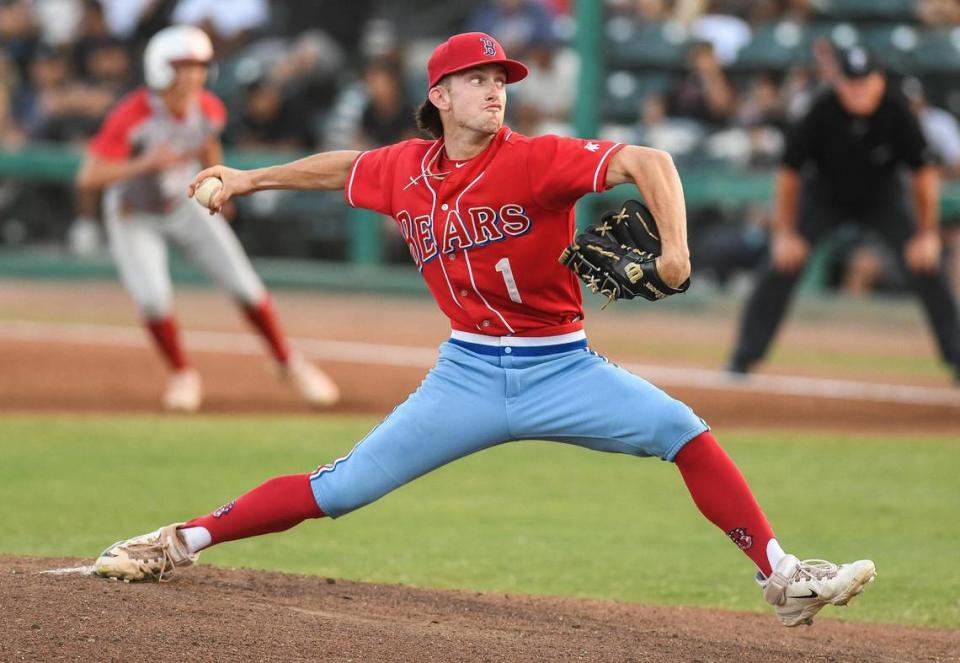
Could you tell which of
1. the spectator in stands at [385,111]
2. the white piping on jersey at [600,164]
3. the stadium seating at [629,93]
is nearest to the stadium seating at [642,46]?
the stadium seating at [629,93]

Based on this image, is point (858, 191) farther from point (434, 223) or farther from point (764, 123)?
point (434, 223)

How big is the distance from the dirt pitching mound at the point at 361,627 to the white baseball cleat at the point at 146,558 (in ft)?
0.22

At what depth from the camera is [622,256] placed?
4574 mm

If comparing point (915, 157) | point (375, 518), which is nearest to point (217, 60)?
point (915, 157)

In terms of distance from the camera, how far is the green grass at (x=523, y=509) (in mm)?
6176

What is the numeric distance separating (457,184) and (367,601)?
4.73 feet

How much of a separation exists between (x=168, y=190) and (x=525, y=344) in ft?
17.3

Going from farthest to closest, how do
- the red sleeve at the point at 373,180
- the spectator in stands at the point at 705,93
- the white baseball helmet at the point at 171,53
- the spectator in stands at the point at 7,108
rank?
the spectator in stands at the point at 7,108 → the spectator in stands at the point at 705,93 → the white baseball helmet at the point at 171,53 → the red sleeve at the point at 373,180

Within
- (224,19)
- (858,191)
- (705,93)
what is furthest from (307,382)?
(224,19)

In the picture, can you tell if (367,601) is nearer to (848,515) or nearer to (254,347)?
(848,515)

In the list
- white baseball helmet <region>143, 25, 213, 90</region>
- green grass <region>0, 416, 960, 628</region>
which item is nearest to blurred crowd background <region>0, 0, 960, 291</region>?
green grass <region>0, 416, 960, 628</region>

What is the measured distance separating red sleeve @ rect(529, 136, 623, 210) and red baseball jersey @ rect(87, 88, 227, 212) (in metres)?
5.05

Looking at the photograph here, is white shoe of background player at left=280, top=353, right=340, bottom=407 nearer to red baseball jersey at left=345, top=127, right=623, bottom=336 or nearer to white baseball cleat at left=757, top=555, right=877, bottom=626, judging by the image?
red baseball jersey at left=345, top=127, right=623, bottom=336

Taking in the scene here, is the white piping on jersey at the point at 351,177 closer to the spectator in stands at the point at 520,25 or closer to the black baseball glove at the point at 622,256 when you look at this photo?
the black baseball glove at the point at 622,256
